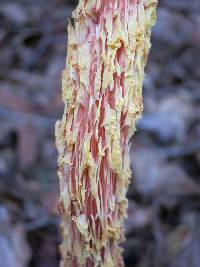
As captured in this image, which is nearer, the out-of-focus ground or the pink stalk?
the pink stalk

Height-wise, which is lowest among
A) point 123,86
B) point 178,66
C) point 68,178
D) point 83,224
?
point 83,224

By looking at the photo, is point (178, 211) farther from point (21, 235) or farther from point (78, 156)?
point (78, 156)

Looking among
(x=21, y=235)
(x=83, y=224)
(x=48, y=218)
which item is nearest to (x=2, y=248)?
(x=21, y=235)

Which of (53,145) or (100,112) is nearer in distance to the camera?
(100,112)

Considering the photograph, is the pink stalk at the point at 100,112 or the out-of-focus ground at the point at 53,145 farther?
the out-of-focus ground at the point at 53,145
